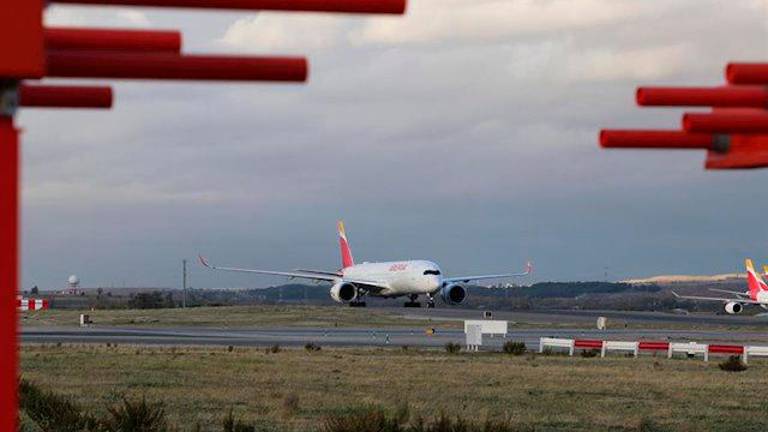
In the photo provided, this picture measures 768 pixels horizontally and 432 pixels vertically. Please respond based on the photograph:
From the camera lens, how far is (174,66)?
3.80m

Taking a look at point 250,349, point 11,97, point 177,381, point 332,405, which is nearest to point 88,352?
point 250,349

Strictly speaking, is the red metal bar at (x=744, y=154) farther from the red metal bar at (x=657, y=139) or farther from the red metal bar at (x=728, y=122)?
the red metal bar at (x=728, y=122)

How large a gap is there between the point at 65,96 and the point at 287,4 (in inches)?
28.1

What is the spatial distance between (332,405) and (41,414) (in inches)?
228

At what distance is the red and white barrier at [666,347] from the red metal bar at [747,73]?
135 ft

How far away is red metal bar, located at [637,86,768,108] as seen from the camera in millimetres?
3863

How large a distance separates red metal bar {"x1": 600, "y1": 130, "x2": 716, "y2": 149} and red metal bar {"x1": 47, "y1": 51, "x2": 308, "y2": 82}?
0.98m

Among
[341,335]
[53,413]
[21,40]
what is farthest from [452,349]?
[21,40]

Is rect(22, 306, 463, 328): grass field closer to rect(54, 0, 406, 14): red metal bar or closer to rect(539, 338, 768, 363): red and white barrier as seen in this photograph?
rect(539, 338, 768, 363): red and white barrier

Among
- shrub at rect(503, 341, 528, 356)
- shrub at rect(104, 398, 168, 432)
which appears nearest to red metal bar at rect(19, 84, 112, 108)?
shrub at rect(104, 398, 168, 432)

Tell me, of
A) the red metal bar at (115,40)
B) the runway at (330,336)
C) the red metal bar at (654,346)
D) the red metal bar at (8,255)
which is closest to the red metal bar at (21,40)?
the red metal bar at (115,40)

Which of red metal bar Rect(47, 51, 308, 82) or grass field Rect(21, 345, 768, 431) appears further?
grass field Rect(21, 345, 768, 431)

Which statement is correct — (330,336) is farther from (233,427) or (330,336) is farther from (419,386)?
(233,427)

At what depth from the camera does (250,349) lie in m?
49.2
